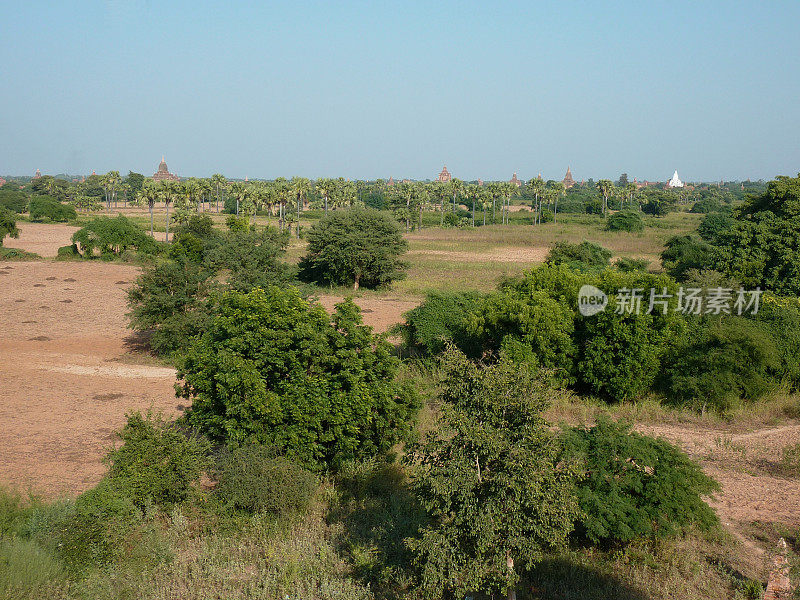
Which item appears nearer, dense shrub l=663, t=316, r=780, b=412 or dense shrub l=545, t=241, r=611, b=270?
dense shrub l=663, t=316, r=780, b=412

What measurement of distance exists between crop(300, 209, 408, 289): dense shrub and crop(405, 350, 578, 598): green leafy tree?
2927 centimetres

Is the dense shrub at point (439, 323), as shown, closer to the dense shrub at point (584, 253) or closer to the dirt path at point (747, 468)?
the dirt path at point (747, 468)

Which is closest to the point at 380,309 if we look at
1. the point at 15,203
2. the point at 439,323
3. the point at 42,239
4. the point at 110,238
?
the point at 439,323

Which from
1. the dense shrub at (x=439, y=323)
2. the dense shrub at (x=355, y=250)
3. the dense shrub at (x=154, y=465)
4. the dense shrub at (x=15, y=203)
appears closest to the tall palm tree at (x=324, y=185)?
the dense shrub at (x=15, y=203)

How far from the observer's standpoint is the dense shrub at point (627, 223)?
69188 millimetres

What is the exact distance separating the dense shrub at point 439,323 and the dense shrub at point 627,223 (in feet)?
176

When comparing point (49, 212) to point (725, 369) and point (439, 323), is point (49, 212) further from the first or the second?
point (725, 369)

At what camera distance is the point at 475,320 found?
18.1 m

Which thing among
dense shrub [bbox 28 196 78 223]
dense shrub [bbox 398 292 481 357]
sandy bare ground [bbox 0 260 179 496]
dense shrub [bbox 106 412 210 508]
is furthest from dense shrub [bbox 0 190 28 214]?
dense shrub [bbox 106 412 210 508]

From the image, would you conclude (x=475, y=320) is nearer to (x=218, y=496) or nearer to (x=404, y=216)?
(x=218, y=496)

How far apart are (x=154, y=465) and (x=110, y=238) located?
39.6 m

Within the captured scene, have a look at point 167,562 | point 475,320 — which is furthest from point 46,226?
point 167,562

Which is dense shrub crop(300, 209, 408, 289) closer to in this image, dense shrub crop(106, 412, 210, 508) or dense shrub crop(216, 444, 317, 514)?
dense shrub crop(216, 444, 317, 514)

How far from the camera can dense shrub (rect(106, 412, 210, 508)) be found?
33.1 ft
